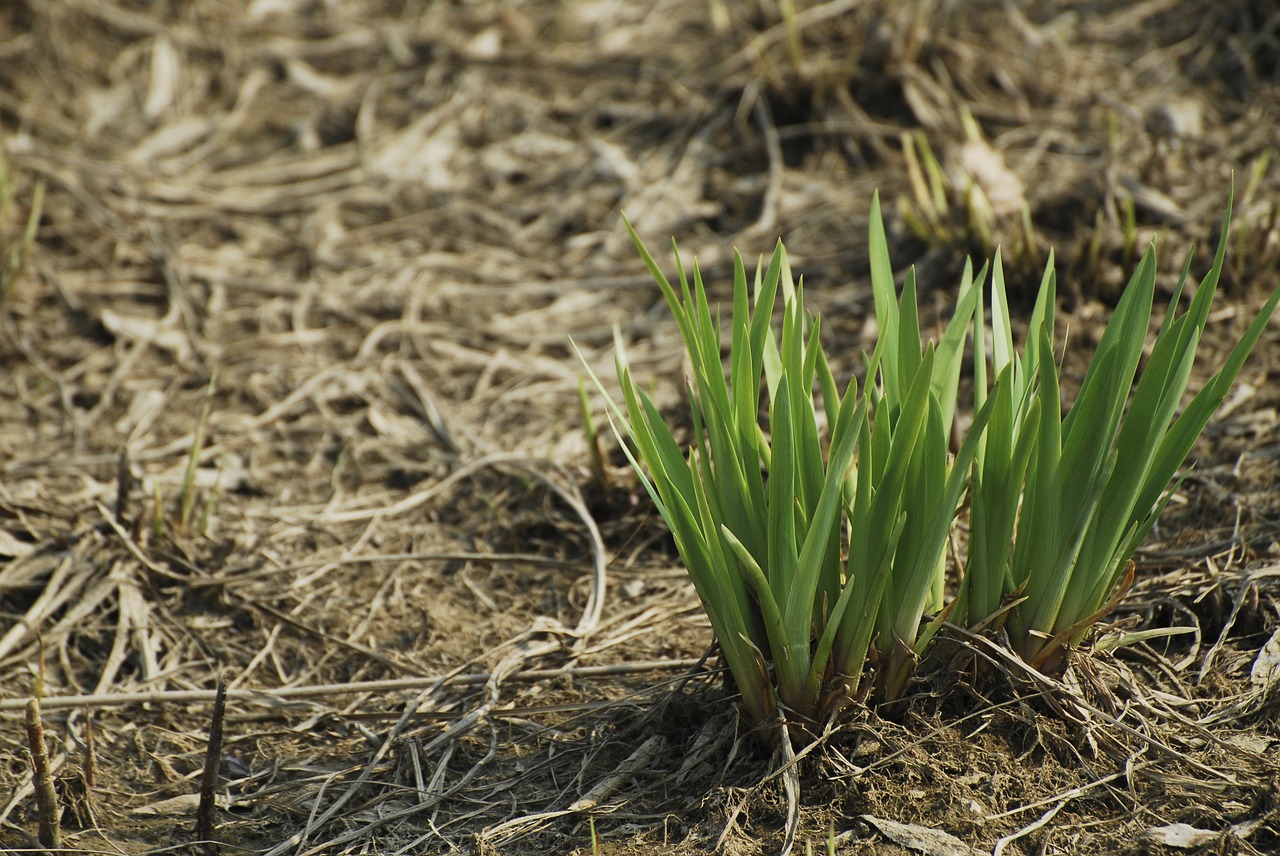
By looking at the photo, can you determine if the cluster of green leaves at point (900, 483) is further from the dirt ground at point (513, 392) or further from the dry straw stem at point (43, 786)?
the dry straw stem at point (43, 786)

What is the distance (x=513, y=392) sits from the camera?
279 centimetres

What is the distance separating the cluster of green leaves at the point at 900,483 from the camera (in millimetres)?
1340

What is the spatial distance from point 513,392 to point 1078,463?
1.64 meters

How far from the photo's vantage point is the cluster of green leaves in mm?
1340

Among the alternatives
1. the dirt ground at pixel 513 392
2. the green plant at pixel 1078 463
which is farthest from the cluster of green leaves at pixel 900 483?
the dirt ground at pixel 513 392

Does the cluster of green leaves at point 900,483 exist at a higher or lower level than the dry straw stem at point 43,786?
higher

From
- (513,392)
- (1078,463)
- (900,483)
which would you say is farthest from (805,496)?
(513,392)

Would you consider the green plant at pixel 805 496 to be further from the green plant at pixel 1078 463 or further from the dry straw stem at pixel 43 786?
the dry straw stem at pixel 43 786

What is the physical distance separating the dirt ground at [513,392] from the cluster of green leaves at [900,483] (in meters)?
0.11

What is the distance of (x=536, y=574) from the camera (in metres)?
2.25

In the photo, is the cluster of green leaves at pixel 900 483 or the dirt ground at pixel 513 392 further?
the dirt ground at pixel 513 392

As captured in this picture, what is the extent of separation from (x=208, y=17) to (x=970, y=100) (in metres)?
2.85

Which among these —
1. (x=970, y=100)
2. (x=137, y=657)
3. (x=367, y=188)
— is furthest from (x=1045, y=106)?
(x=137, y=657)

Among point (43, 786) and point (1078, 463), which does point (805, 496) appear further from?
point (43, 786)
